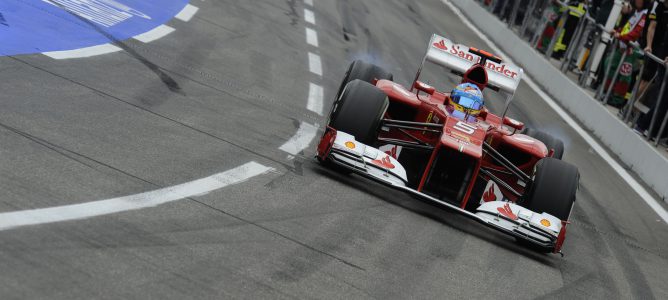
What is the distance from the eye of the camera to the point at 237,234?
285 inches

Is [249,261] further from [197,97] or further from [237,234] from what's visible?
[197,97]

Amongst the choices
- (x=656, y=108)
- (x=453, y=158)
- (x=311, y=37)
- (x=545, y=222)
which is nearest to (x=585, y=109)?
(x=656, y=108)

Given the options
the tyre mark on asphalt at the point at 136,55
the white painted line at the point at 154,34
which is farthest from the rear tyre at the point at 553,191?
the white painted line at the point at 154,34

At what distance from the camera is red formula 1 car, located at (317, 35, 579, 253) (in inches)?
380

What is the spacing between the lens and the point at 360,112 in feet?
33.3

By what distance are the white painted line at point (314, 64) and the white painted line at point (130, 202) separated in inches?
270

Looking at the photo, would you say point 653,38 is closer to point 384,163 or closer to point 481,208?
point 481,208

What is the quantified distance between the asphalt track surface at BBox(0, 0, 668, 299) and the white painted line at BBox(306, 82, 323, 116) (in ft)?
0.36

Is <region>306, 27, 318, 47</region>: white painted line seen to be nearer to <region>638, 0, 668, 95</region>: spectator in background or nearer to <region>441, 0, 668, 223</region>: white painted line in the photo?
<region>441, 0, 668, 223</region>: white painted line

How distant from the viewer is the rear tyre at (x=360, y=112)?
10133 mm

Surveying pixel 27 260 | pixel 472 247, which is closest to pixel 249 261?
pixel 27 260

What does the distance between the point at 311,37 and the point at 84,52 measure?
768 centimetres

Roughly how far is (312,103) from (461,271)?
18.5 feet

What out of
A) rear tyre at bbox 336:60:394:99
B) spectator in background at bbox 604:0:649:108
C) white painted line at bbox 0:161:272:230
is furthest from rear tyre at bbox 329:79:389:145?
spectator in background at bbox 604:0:649:108
